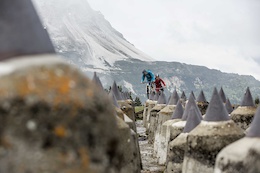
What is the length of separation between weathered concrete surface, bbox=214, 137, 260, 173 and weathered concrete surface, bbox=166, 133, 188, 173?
557 cm

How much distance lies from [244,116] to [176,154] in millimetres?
3471

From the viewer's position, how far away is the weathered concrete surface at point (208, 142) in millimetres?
10094

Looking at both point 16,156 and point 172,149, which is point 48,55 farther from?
point 172,149

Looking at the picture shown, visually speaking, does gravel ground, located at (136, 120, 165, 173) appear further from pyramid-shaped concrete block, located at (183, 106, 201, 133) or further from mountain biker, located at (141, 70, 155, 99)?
pyramid-shaped concrete block, located at (183, 106, 201, 133)

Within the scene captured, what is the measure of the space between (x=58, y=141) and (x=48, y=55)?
0.77m

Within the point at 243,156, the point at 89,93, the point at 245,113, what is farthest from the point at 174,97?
the point at 89,93

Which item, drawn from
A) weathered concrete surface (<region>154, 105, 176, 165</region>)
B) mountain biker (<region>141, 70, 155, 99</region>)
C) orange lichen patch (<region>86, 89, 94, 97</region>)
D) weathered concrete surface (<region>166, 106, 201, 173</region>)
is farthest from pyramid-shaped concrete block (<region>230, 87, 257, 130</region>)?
mountain biker (<region>141, 70, 155, 99</region>)

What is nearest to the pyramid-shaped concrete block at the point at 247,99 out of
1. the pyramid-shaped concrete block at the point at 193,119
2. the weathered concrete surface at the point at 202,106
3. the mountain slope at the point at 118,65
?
the pyramid-shaped concrete block at the point at 193,119

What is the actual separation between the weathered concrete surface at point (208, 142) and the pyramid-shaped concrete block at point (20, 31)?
290 inches

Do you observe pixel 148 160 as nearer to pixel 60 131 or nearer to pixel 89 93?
pixel 89 93

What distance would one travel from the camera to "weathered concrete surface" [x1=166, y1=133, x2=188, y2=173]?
13498 millimetres

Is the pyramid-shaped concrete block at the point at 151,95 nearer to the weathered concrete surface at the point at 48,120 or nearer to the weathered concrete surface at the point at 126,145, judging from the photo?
the weathered concrete surface at the point at 126,145

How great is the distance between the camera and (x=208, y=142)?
1026 cm

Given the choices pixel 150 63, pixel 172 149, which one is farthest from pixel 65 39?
pixel 172 149
